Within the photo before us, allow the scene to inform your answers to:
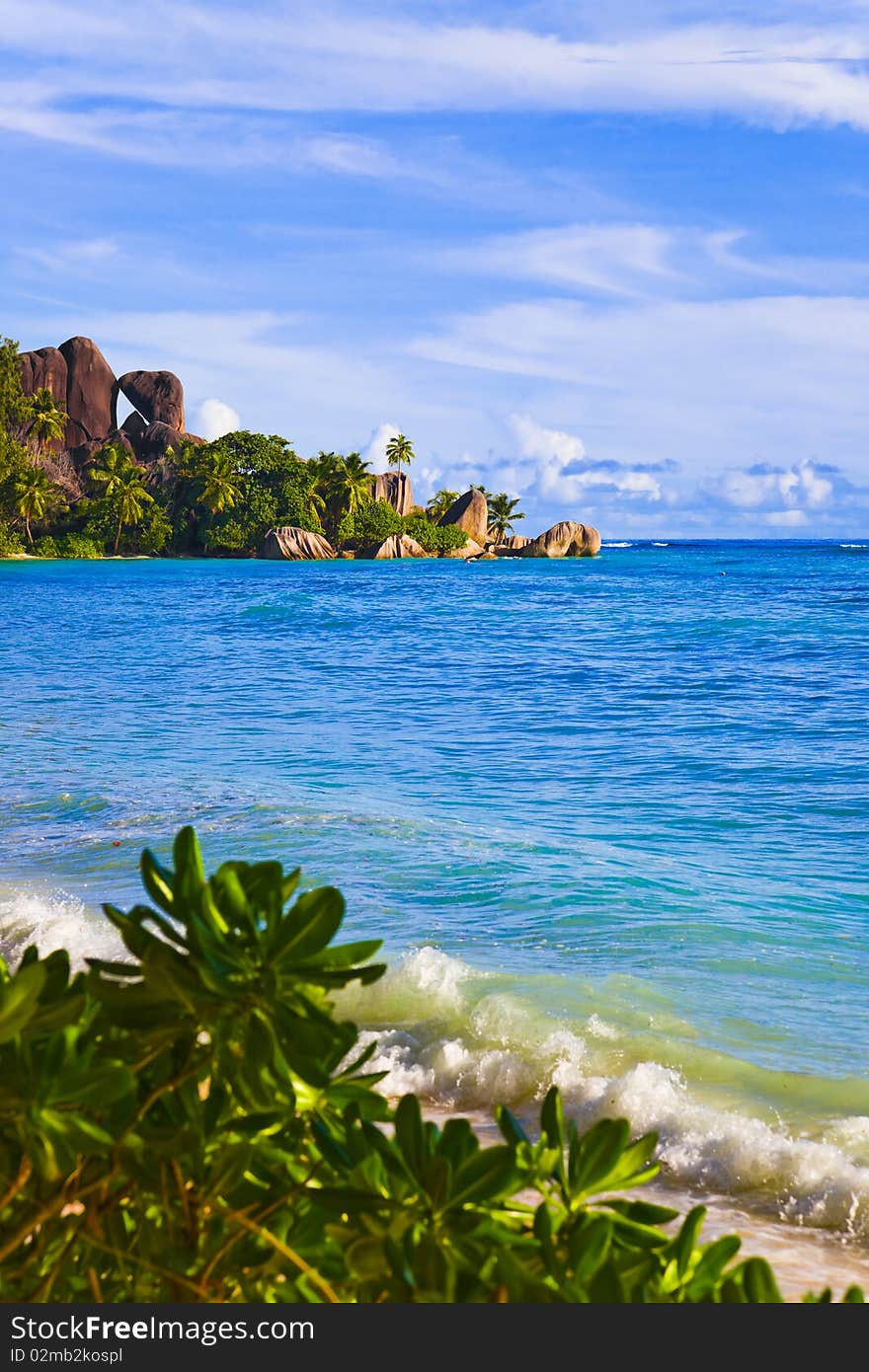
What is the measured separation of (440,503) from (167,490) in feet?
87.1

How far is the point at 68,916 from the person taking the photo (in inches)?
251

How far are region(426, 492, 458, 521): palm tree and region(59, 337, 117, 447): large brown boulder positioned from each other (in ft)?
92.2

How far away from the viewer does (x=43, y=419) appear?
79.4 m

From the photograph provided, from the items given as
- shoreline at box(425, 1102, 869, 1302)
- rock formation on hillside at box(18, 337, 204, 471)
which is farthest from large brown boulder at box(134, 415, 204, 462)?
shoreline at box(425, 1102, 869, 1302)

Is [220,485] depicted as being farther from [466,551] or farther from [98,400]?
[466,551]

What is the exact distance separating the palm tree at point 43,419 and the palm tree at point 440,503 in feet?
106

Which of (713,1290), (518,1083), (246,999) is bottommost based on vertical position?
(518,1083)

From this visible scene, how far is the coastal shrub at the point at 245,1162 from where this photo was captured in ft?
3.43

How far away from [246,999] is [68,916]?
570 centimetres

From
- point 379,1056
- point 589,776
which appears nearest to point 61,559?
point 589,776

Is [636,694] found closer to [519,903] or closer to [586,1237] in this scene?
[519,903]

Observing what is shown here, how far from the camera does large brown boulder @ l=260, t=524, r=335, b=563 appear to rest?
3152 inches

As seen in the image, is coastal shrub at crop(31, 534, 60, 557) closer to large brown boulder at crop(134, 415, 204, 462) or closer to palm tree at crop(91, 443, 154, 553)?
palm tree at crop(91, 443, 154, 553)

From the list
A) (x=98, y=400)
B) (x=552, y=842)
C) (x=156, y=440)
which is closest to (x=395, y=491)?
(x=156, y=440)
